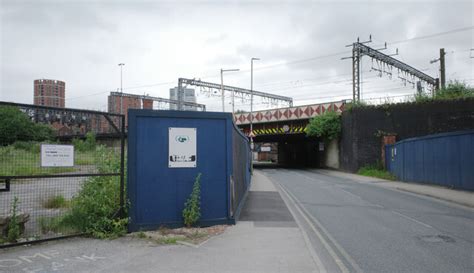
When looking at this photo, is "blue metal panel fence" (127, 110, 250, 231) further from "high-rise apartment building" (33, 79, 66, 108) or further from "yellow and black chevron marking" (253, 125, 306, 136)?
"high-rise apartment building" (33, 79, 66, 108)

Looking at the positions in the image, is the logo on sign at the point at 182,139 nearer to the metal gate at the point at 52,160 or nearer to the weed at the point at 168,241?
the metal gate at the point at 52,160

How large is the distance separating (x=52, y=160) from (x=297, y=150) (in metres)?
61.2

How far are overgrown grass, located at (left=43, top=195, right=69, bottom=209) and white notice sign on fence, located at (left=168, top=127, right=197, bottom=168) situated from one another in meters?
2.39

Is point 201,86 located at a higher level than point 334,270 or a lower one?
higher

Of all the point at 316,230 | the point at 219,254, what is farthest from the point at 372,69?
the point at 219,254

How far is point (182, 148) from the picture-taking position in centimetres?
936

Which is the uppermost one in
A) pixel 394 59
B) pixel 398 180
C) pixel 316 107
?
pixel 394 59

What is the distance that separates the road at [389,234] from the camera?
6867 millimetres

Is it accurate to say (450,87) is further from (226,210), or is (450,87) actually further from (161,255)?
(161,255)

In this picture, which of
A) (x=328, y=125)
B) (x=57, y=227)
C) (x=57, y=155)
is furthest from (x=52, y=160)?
(x=328, y=125)

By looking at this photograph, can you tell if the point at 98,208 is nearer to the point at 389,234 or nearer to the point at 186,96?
the point at 389,234

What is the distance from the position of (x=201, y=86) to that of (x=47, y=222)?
39369 mm

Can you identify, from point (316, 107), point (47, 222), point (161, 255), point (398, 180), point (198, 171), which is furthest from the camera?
point (316, 107)

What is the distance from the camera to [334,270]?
255 inches
